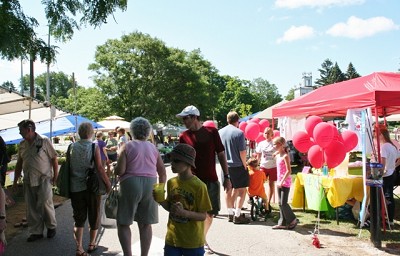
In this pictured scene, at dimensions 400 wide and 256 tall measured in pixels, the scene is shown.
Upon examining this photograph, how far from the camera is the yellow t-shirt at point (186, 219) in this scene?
9.84 feet

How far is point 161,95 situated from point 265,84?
8120 cm

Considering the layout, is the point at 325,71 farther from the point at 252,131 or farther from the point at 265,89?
the point at 252,131

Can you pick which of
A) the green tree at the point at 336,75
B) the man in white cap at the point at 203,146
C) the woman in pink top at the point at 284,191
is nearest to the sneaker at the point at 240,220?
the woman in pink top at the point at 284,191

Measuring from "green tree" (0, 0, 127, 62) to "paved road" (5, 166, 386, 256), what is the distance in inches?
102

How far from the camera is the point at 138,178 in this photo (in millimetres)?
4012

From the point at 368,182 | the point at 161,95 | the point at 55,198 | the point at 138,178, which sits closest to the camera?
the point at 138,178

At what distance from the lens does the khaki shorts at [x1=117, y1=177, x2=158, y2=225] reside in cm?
397

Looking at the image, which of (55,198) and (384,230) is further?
(55,198)

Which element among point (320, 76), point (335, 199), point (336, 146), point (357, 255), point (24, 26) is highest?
point (320, 76)

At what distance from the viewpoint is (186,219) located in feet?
9.82

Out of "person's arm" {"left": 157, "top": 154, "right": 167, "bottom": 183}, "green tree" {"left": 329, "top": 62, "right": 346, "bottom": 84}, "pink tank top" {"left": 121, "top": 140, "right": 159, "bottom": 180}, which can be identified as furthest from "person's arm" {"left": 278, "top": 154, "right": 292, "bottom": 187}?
"green tree" {"left": 329, "top": 62, "right": 346, "bottom": 84}

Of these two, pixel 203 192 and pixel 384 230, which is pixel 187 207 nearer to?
pixel 203 192

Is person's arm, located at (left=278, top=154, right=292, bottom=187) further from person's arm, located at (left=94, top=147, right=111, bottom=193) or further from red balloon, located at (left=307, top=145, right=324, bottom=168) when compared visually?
person's arm, located at (left=94, top=147, right=111, bottom=193)

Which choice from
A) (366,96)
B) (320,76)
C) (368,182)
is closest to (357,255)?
(368,182)
